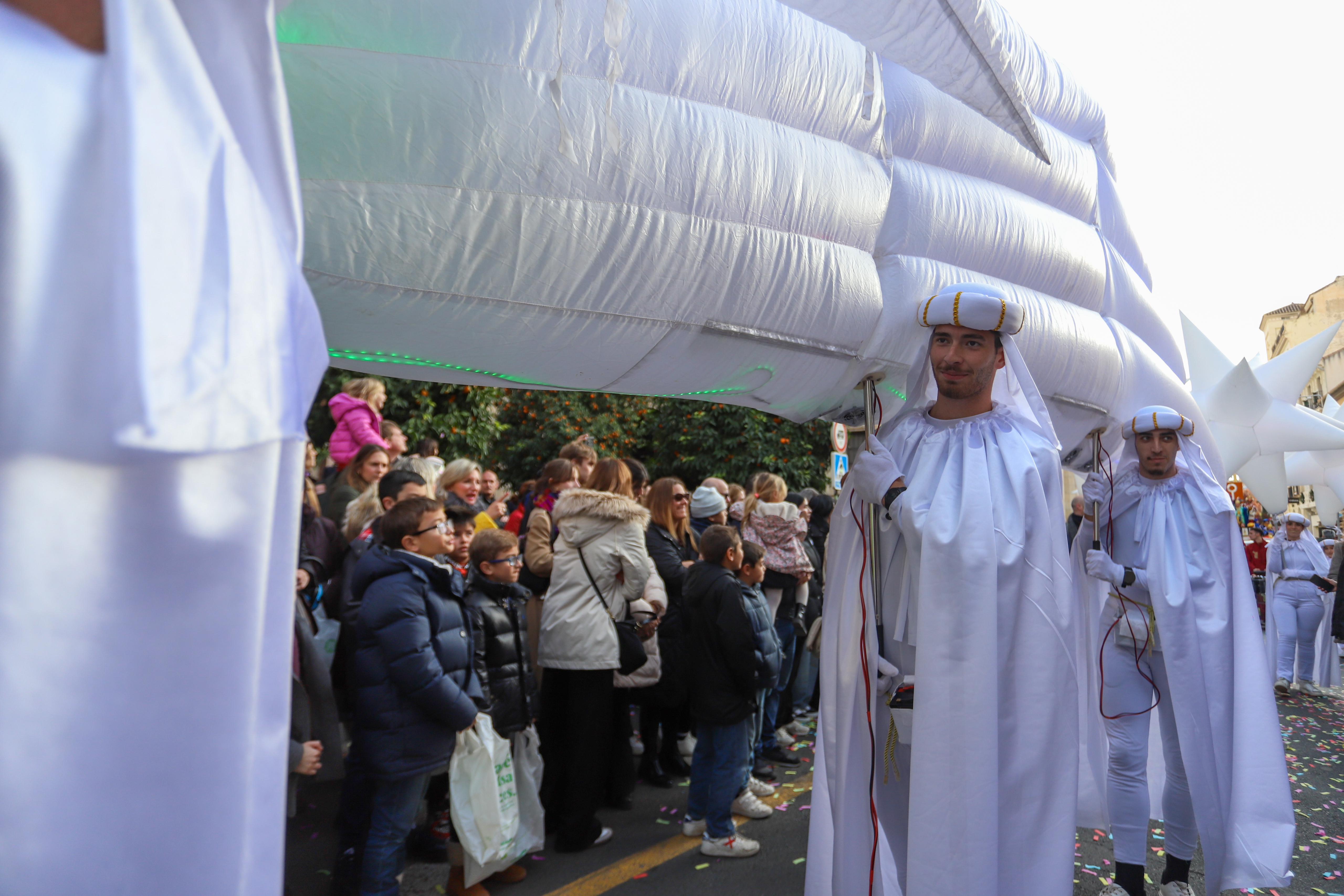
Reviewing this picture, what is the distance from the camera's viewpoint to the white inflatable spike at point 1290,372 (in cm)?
955

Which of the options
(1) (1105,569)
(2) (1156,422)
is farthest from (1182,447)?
(1) (1105,569)

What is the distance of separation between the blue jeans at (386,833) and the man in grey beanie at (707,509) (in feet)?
10.9

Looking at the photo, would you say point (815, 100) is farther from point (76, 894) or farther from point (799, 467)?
point (799, 467)

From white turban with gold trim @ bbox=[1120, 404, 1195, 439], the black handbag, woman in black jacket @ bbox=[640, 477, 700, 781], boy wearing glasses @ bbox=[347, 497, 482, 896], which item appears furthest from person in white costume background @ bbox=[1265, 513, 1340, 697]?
boy wearing glasses @ bbox=[347, 497, 482, 896]

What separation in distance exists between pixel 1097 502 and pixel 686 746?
304 cm

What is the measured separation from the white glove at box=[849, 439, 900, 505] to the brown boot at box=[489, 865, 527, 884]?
2.39 metres

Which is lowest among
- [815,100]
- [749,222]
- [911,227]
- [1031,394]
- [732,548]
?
[732,548]

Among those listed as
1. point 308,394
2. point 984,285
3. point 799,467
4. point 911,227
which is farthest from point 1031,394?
point 799,467

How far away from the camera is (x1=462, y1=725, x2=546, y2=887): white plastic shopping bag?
405cm

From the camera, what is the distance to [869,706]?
324 centimetres

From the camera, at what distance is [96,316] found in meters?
0.98

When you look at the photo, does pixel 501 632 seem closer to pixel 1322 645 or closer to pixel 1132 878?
pixel 1132 878

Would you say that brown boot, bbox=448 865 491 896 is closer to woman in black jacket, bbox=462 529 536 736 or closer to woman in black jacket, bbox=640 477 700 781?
woman in black jacket, bbox=462 529 536 736

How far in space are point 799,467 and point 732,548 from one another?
1107cm
